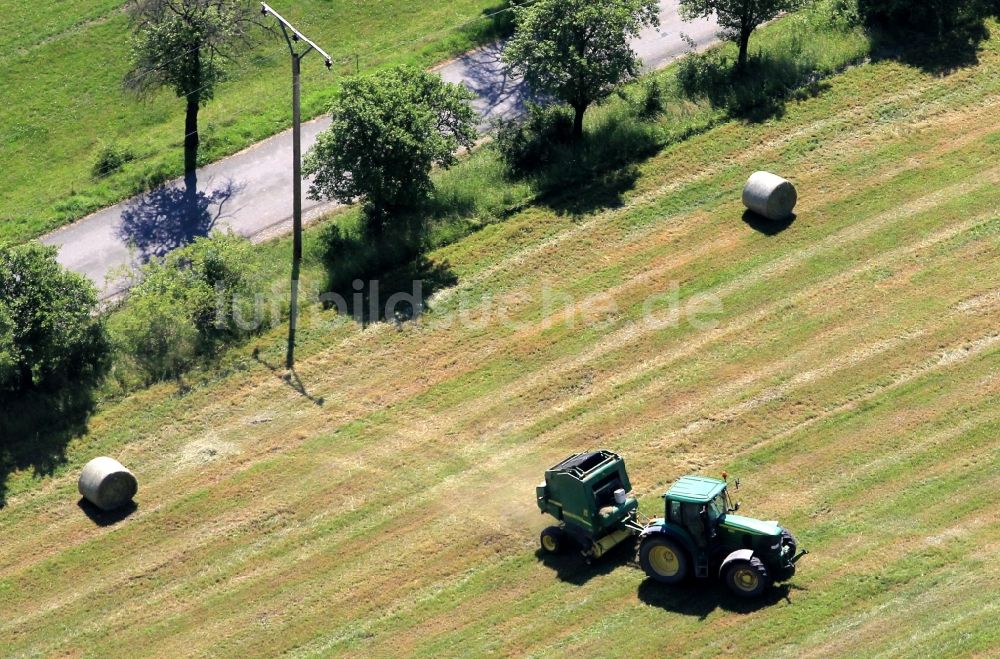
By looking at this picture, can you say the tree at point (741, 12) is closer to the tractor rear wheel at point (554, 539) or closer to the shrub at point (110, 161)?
the shrub at point (110, 161)

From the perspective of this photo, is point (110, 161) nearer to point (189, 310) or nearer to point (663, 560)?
point (189, 310)

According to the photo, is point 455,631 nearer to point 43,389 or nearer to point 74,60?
point 43,389

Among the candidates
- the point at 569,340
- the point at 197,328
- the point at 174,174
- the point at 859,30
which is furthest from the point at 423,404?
the point at 859,30

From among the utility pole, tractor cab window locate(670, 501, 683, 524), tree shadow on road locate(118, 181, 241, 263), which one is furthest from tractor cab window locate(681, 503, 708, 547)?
tree shadow on road locate(118, 181, 241, 263)

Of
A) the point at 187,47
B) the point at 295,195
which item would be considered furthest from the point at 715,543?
the point at 187,47

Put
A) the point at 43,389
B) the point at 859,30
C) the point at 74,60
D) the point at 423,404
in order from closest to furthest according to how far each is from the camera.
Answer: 1. the point at 423,404
2. the point at 43,389
3. the point at 859,30
4. the point at 74,60

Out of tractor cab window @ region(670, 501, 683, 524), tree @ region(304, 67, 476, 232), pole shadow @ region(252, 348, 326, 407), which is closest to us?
tractor cab window @ region(670, 501, 683, 524)

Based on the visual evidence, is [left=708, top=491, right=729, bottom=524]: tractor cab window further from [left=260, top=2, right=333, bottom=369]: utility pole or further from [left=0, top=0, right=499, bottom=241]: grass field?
[left=0, top=0, right=499, bottom=241]: grass field
